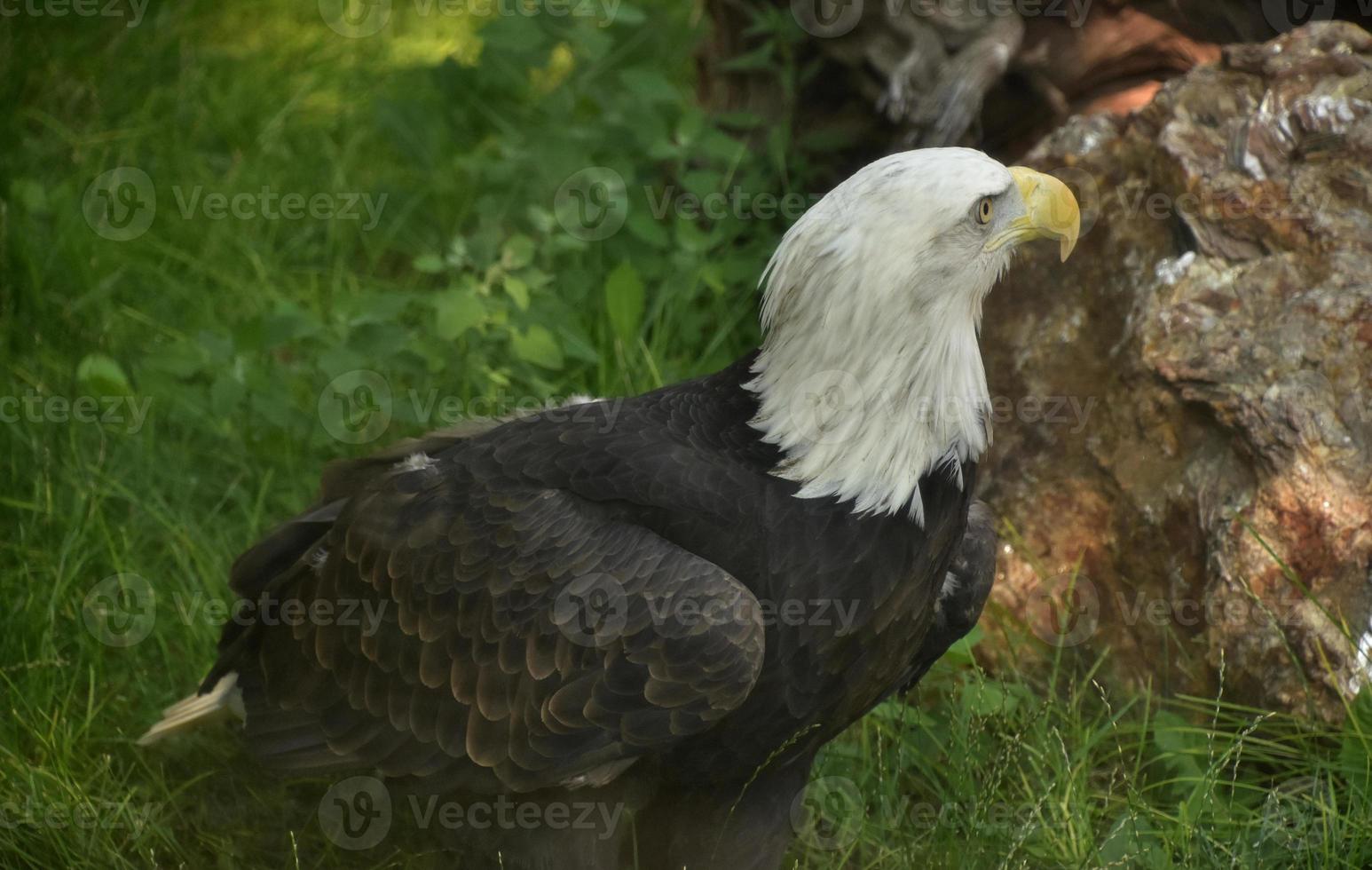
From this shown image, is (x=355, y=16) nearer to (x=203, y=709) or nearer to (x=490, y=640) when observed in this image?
(x=203, y=709)

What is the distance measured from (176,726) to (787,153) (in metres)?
3.22

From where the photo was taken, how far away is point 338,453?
518cm

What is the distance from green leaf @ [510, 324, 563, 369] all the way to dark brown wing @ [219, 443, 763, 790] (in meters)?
1.16

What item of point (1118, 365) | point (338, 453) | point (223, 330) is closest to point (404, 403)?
point (338, 453)

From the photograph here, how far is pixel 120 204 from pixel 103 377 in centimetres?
143

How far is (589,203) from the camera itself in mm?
5688

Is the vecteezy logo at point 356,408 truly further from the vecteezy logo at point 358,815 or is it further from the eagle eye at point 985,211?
the eagle eye at point 985,211

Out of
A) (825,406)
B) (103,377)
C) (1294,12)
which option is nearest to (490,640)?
(825,406)

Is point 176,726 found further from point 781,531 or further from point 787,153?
point 787,153

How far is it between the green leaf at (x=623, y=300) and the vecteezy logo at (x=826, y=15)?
120 centimetres

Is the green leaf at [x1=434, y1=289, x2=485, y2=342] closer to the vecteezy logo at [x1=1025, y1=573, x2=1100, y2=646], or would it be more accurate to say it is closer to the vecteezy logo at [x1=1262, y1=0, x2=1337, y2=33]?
the vecteezy logo at [x1=1025, y1=573, x2=1100, y2=646]

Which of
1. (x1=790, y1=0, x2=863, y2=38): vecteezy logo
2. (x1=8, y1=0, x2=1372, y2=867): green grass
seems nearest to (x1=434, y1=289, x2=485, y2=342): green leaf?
(x1=8, y1=0, x2=1372, y2=867): green grass

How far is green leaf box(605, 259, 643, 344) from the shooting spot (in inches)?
206

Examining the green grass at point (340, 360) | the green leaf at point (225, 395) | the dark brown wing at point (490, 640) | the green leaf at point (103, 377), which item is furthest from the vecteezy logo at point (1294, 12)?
the green leaf at point (103, 377)
